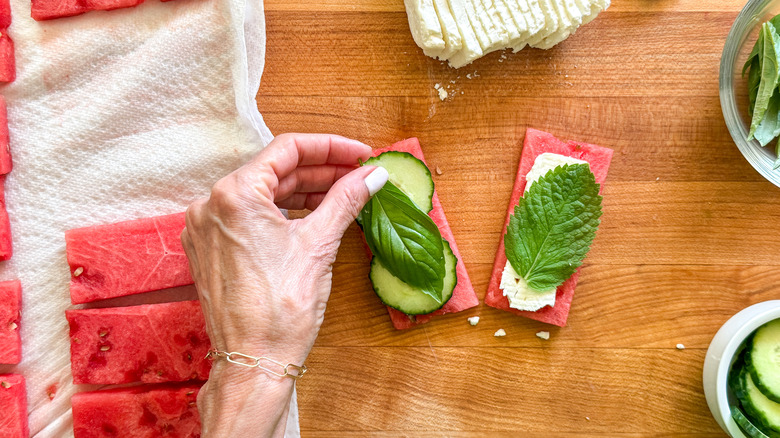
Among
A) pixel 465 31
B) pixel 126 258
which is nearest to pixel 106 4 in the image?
pixel 126 258

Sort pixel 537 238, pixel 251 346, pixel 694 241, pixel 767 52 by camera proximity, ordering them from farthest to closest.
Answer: pixel 694 241
pixel 537 238
pixel 767 52
pixel 251 346

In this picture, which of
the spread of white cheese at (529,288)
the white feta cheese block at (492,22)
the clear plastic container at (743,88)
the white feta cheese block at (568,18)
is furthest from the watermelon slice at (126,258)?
the clear plastic container at (743,88)

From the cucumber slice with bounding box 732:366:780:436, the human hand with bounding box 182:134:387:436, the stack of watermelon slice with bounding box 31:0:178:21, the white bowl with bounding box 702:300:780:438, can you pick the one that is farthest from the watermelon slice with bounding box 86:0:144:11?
the cucumber slice with bounding box 732:366:780:436

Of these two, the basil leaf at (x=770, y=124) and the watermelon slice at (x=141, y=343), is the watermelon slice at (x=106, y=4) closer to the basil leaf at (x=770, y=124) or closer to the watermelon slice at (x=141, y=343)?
the watermelon slice at (x=141, y=343)

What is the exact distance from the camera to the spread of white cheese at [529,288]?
217cm

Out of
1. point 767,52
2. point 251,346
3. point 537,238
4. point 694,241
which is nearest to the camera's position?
point 251,346

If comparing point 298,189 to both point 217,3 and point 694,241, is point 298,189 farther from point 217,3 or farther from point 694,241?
point 694,241

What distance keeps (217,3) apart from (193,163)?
65 centimetres

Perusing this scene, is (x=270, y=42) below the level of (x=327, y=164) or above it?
above

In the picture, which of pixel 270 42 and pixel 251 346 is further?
pixel 270 42

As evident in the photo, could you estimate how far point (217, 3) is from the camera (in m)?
2.17

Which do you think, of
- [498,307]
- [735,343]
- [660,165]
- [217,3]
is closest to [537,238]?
[498,307]

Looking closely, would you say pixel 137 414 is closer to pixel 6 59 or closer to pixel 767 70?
pixel 6 59

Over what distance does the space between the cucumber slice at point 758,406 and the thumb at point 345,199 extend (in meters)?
1.60
